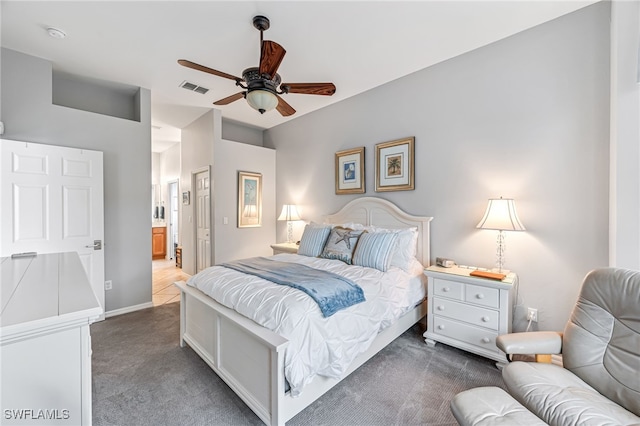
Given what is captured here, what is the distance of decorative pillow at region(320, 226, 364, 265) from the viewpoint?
2.93m

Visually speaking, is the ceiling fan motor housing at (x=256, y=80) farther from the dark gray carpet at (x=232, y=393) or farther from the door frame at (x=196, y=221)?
the door frame at (x=196, y=221)

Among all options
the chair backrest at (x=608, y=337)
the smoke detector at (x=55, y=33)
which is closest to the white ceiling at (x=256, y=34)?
the smoke detector at (x=55, y=33)

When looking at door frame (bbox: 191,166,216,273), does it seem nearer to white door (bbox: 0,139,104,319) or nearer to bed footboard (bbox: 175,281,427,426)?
white door (bbox: 0,139,104,319)

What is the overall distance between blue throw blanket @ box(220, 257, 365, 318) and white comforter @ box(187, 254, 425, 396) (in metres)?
0.05

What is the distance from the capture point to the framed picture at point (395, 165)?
3203mm

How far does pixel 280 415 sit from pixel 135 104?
4.22 metres

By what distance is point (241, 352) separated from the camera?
1.81 m

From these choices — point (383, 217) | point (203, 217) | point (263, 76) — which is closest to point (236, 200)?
point (203, 217)

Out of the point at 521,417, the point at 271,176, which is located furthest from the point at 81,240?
the point at 521,417

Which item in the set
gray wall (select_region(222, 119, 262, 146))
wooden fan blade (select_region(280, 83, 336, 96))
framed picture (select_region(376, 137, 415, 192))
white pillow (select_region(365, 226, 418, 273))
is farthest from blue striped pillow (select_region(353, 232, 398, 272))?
gray wall (select_region(222, 119, 262, 146))

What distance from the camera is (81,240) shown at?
300 cm

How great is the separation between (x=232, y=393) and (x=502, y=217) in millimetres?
2622

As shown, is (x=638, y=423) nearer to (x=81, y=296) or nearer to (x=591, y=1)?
(x=81, y=296)

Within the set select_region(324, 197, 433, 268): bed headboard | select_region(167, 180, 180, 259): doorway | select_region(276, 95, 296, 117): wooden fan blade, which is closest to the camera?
select_region(276, 95, 296, 117): wooden fan blade
